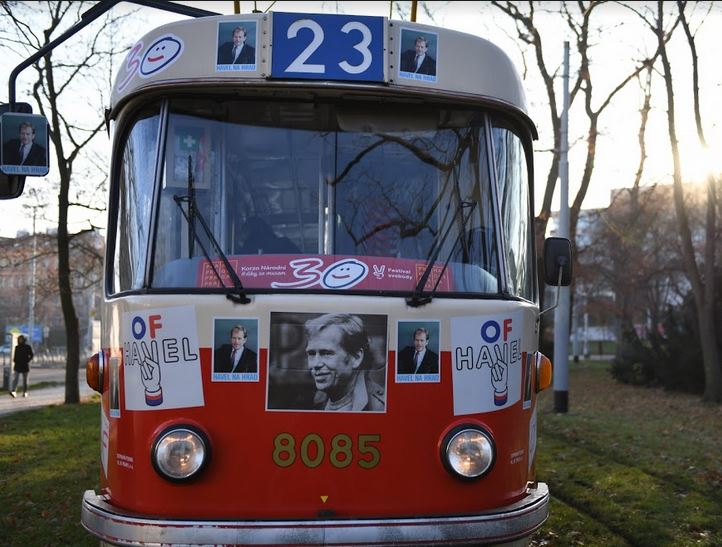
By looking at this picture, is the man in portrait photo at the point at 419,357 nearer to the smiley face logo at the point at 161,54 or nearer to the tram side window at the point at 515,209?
the tram side window at the point at 515,209

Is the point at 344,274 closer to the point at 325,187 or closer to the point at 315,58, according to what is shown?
the point at 325,187

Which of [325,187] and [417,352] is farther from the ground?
[325,187]

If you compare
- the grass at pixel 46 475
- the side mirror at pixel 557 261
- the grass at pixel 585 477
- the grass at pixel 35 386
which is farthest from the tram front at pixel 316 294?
the grass at pixel 35 386

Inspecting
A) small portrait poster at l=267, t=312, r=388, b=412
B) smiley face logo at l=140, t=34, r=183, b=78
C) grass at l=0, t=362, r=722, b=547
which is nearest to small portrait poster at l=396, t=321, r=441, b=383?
small portrait poster at l=267, t=312, r=388, b=412

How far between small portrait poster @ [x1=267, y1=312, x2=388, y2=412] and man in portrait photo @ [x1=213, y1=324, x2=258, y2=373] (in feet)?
0.34

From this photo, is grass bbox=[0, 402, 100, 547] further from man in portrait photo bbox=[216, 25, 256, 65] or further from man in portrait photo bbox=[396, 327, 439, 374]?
man in portrait photo bbox=[216, 25, 256, 65]

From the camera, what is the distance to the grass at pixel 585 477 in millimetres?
7410

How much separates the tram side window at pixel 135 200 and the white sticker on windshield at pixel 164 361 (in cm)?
30

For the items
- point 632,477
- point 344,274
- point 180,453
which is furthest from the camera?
point 632,477

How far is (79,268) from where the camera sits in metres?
24.1

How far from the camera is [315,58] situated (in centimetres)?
458

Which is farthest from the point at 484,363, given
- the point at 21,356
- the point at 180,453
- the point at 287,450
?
the point at 21,356

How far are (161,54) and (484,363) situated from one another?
2258 mm

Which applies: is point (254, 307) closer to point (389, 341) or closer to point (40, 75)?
point (389, 341)
